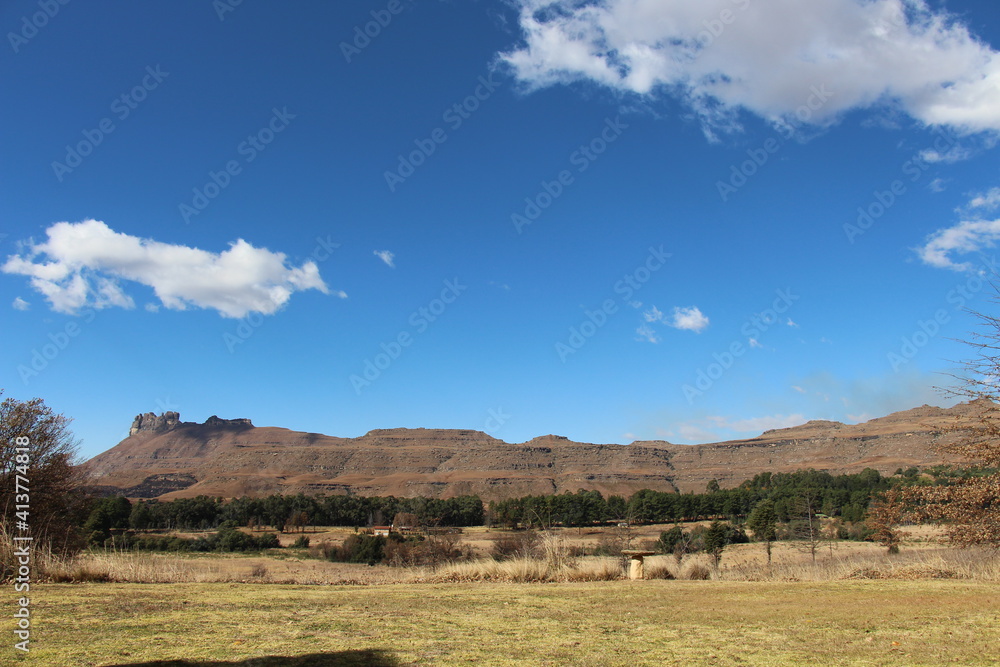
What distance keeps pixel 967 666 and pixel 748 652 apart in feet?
5.49

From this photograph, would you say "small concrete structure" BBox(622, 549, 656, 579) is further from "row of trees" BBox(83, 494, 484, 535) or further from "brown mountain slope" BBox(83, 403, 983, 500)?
"brown mountain slope" BBox(83, 403, 983, 500)

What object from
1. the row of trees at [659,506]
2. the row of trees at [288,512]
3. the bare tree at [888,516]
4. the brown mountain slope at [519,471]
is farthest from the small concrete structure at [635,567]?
the brown mountain slope at [519,471]

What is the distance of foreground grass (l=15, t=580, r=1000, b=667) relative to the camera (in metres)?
5.25

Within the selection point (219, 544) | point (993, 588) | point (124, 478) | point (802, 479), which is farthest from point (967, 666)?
point (124, 478)

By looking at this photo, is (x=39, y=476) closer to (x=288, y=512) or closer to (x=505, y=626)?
(x=505, y=626)

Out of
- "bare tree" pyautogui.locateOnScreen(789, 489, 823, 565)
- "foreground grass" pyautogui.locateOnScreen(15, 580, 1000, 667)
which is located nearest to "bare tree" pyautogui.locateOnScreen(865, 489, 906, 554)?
"foreground grass" pyautogui.locateOnScreen(15, 580, 1000, 667)

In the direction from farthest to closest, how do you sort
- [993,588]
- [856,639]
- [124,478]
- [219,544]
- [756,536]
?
1. [124,478]
2. [756,536]
3. [219,544]
4. [993,588]
5. [856,639]

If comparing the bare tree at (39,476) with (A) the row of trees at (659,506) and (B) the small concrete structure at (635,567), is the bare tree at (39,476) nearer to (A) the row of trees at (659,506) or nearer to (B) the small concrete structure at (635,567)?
(B) the small concrete structure at (635,567)

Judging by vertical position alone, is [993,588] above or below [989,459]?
below

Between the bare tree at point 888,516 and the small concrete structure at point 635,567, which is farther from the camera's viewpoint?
the small concrete structure at point 635,567

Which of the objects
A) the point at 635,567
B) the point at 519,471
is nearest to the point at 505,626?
the point at 635,567

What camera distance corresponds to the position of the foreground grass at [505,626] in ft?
17.2

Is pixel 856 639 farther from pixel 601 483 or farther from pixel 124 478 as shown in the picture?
pixel 124 478

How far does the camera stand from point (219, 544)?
56250mm
